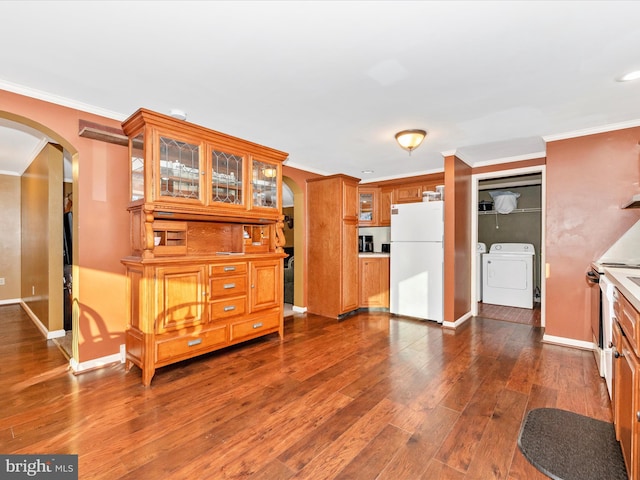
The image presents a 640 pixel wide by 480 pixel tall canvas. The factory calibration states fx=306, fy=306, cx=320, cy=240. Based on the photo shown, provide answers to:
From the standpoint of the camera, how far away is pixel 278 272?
3559mm

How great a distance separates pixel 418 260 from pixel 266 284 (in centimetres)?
228

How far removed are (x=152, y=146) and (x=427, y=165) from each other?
3.89 m

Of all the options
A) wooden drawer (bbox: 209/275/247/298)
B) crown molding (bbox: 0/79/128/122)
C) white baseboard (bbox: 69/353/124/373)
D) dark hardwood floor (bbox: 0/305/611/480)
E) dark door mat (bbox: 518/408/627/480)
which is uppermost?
crown molding (bbox: 0/79/128/122)

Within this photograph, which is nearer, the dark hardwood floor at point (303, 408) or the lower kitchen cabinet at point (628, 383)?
the lower kitchen cabinet at point (628, 383)

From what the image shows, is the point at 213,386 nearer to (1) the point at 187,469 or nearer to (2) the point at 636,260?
(1) the point at 187,469

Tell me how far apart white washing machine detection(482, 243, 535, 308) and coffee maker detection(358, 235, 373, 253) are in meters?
2.07

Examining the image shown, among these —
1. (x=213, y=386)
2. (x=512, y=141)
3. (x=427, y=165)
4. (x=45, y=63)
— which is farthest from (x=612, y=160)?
(x=45, y=63)

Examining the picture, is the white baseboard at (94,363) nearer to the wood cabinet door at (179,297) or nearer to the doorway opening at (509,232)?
the wood cabinet door at (179,297)

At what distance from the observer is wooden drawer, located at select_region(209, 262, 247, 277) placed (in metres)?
2.90

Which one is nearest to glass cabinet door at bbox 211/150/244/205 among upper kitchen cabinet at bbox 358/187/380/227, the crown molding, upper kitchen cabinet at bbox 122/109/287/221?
upper kitchen cabinet at bbox 122/109/287/221

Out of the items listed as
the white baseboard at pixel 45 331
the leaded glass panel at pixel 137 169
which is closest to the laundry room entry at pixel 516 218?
the leaded glass panel at pixel 137 169

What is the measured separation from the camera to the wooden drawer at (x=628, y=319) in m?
1.30

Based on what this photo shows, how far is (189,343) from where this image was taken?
2723 millimetres

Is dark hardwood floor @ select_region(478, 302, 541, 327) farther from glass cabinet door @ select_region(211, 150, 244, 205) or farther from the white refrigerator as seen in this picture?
glass cabinet door @ select_region(211, 150, 244, 205)
